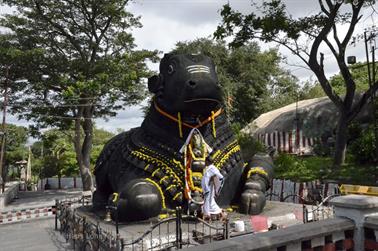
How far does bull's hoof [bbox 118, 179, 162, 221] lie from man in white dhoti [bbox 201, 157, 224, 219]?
931 mm

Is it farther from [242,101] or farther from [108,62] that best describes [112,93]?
[242,101]

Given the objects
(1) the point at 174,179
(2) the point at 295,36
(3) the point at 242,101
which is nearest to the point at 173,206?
(1) the point at 174,179

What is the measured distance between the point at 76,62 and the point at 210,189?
18438 millimetres

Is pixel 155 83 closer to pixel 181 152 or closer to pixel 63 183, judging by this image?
pixel 181 152

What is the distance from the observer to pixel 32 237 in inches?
466

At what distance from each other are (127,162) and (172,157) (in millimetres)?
1063

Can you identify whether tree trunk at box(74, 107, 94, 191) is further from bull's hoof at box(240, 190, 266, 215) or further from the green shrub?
bull's hoof at box(240, 190, 266, 215)

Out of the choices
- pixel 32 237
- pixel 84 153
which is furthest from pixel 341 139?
pixel 84 153

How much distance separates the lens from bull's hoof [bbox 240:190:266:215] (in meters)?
8.76

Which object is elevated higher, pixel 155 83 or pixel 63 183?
pixel 155 83

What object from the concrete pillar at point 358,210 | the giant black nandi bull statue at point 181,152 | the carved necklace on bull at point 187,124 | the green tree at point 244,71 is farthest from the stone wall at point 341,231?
the green tree at point 244,71

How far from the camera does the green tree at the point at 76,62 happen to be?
78.8 ft

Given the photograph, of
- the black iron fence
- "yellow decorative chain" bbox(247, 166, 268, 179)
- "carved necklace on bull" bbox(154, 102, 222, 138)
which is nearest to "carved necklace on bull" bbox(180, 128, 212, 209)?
"carved necklace on bull" bbox(154, 102, 222, 138)

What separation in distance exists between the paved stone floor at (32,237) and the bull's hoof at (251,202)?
4.15 m
